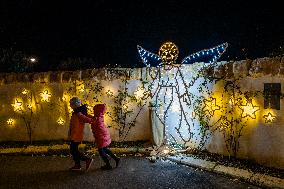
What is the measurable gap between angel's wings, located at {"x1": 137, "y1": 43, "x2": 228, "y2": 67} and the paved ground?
296cm

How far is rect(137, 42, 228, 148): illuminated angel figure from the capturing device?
1045 cm

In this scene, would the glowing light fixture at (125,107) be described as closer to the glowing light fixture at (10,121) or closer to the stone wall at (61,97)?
the stone wall at (61,97)

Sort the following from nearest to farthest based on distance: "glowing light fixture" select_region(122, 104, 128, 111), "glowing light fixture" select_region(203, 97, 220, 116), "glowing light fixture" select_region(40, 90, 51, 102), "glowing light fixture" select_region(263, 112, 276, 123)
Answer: "glowing light fixture" select_region(263, 112, 276, 123)
"glowing light fixture" select_region(203, 97, 220, 116)
"glowing light fixture" select_region(122, 104, 128, 111)
"glowing light fixture" select_region(40, 90, 51, 102)

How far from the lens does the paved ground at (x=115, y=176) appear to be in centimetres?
771

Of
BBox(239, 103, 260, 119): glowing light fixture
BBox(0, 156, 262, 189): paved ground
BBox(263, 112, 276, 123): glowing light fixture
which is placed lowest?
BBox(0, 156, 262, 189): paved ground

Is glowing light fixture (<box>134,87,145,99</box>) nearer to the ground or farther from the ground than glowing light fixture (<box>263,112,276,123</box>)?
farther from the ground

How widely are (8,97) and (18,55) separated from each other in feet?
20.4

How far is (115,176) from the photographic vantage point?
27.4ft

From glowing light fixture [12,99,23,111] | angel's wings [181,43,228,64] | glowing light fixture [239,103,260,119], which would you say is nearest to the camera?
glowing light fixture [239,103,260,119]

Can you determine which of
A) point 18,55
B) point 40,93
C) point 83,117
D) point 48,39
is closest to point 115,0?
point 48,39

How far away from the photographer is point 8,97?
12.3m

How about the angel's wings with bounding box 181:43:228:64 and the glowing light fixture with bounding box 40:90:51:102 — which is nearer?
the angel's wings with bounding box 181:43:228:64

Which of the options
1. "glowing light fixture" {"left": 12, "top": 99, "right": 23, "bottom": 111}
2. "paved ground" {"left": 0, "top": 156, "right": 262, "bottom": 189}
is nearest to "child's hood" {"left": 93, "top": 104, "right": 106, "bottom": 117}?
"paved ground" {"left": 0, "top": 156, "right": 262, "bottom": 189}

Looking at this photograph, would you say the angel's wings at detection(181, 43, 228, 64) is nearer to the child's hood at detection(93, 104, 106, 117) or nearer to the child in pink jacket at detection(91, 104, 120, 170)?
the child's hood at detection(93, 104, 106, 117)
